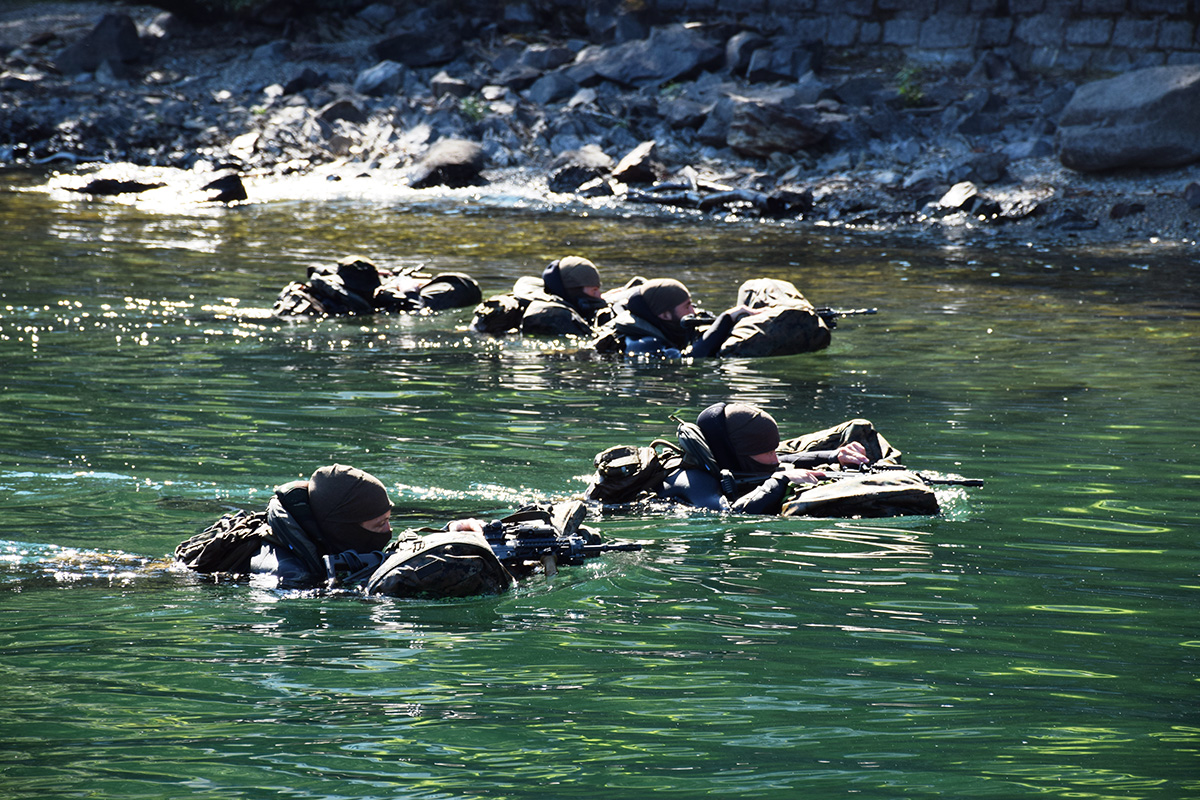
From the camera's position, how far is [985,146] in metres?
29.9

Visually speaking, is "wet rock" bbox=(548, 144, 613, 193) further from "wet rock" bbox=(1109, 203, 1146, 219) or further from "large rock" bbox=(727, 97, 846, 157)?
"wet rock" bbox=(1109, 203, 1146, 219)

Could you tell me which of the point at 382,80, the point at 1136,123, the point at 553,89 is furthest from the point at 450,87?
the point at 1136,123

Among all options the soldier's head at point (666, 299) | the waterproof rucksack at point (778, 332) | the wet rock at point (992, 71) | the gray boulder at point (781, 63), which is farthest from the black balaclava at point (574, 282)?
the gray boulder at point (781, 63)

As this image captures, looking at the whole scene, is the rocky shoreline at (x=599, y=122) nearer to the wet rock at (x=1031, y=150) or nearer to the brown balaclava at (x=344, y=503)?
the wet rock at (x=1031, y=150)

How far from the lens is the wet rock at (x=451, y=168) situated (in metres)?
32.5

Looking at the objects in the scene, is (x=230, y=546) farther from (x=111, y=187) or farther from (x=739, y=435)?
(x=111, y=187)

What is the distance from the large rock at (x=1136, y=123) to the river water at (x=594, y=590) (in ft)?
33.4

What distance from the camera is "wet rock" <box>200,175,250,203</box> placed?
30.5 m

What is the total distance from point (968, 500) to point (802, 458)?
3.92 ft

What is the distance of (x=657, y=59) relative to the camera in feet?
120

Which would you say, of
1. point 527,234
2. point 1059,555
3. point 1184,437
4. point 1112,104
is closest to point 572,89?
point 527,234

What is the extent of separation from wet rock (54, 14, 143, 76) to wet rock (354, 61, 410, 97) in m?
8.17

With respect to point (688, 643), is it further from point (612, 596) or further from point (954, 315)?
point (954, 315)

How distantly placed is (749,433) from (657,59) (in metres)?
28.7
